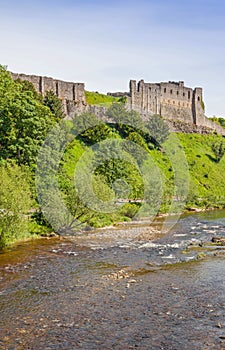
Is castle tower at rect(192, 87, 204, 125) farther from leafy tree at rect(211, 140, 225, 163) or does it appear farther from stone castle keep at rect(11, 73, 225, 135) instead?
leafy tree at rect(211, 140, 225, 163)

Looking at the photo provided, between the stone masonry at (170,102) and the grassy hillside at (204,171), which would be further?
the stone masonry at (170,102)

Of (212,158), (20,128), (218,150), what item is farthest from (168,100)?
(20,128)

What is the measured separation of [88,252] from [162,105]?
268ft

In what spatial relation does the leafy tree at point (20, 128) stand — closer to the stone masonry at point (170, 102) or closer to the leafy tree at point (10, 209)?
the leafy tree at point (10, 209)

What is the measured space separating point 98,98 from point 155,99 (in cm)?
1642

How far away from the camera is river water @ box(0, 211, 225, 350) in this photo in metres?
16.7

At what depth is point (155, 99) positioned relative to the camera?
106m

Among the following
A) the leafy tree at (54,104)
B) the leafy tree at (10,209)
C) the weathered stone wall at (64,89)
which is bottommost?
the leafy tree at (10,209)

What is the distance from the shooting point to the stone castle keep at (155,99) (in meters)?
83.3

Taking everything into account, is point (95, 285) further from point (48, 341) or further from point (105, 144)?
point (105, 144)

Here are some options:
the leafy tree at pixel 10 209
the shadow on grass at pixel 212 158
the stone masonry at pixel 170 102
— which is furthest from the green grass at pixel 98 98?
the leafy tree at pixel 10 209

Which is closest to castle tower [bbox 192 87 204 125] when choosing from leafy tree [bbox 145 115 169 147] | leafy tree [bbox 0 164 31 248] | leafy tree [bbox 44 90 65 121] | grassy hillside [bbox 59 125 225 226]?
grassy hillside [bbox 59 125 225 226]

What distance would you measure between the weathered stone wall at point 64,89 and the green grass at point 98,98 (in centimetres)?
466

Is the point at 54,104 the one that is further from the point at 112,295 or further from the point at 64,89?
the point at 112,295
